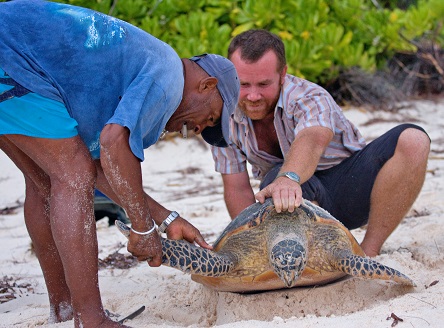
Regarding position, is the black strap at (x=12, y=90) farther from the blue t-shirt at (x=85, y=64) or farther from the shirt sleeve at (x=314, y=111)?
the shirt sleeve at (x=314, y=111)

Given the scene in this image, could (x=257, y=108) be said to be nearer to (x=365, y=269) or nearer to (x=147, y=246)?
(x=365, y=269)

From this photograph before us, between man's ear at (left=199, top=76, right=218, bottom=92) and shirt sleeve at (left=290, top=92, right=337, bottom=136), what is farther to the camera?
shirt sleeve at (left=290, top=92, right=337, bottom=136)

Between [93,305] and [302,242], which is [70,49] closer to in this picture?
[93,305]

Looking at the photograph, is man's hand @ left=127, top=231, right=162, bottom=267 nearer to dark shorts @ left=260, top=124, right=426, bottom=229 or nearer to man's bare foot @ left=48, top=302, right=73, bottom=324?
man's bare foot @ left=48, top=302, right=73, bottom=324

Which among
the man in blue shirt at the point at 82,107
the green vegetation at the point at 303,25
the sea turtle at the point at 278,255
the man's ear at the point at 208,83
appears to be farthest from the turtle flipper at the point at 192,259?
the green vegetation at the point at 303,25

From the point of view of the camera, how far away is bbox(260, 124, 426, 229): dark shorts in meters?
2.89

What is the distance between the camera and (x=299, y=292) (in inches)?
93.0

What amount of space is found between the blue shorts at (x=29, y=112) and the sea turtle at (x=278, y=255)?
0.53 m

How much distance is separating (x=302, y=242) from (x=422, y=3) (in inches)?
181

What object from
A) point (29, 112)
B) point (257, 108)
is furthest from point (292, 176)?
point (29, 112)

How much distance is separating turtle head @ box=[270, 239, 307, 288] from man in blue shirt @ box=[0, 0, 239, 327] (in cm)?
43

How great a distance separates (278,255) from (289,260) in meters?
0.05

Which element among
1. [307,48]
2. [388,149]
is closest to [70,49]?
[388,149]

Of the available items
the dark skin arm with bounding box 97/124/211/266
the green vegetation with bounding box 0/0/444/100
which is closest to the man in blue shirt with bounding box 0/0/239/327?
the dark skin arm with bounding box 97/124/211/266
